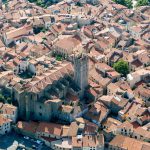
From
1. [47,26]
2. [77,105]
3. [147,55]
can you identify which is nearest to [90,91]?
[77,105]

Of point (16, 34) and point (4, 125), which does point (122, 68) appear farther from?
point (4, 125)

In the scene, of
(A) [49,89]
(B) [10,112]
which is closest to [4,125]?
(B) [10,112]

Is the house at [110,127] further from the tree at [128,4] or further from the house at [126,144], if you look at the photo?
the tree at [128,4]

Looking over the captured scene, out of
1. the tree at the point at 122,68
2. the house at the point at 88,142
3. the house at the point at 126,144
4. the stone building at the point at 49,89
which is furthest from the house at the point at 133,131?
the tree at the point at 122,68

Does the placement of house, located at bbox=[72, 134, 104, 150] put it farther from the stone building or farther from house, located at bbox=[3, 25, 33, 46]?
house, located at bbox=[3, 25, 33, 46]

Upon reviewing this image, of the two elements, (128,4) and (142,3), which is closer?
(128,4)

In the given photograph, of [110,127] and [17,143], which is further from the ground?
[110,127]

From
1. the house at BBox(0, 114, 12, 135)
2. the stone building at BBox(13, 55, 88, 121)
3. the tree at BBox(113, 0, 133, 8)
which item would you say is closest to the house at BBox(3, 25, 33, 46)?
the stone building at BBox(13, 55, 88, 121)

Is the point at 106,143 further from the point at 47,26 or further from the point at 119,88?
the point at 47,26
